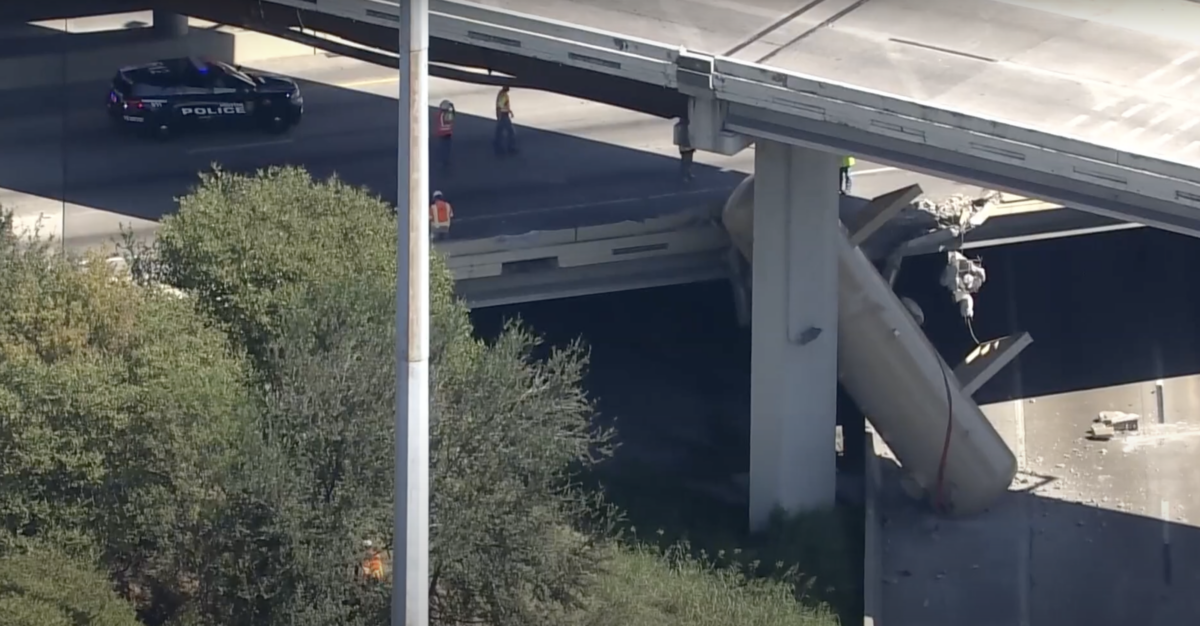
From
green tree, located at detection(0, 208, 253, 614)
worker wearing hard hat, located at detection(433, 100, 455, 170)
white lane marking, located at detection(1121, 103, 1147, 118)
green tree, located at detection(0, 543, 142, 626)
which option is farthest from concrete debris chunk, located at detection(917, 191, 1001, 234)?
green tree, located at detection(0, 543, 142, 626)

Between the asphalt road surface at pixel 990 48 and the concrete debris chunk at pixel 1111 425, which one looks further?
the concrete debris chunk at pixel 1111 425

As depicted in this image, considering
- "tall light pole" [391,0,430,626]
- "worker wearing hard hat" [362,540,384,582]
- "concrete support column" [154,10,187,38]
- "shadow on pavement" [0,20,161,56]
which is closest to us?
"tall light pole" [391,0,430,626]

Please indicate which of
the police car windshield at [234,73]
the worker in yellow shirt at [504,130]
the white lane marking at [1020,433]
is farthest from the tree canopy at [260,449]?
the police car windshield at [234,73]

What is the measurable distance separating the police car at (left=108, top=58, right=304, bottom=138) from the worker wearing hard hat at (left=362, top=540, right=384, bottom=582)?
16.6 meters

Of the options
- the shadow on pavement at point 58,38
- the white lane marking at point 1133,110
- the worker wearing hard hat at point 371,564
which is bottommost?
the worker wearing hard hat at point 371,564

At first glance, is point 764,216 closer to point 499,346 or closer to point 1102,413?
point 499,346

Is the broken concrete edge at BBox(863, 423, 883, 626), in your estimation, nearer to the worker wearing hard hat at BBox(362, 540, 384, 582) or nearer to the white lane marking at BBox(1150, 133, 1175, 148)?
the white lane marking at BBox(1150, 133, 1175, 148)

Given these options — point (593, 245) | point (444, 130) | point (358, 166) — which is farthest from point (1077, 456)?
point (358, 166)

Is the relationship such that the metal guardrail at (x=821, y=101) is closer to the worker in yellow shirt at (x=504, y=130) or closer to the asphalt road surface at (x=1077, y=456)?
the worker in yellow shirt at (x=504, y=130)

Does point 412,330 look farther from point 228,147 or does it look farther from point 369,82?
point 369,82

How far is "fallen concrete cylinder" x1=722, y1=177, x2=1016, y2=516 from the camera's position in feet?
92.7

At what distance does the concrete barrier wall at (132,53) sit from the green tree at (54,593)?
18.8 meters

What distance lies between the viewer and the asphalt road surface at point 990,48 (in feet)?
75.5

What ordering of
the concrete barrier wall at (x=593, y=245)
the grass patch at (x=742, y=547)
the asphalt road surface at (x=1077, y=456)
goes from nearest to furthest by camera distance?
the grass patch at (x=742, y=547), the asphalt road surface at (x=1077, y=456), the concrete barrier wall at (x=593, y=245)
